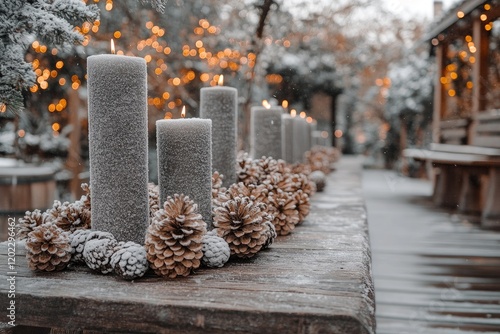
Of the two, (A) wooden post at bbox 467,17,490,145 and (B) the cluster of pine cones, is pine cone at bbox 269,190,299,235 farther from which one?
(A) wooden post at bbox 467,17,490,145

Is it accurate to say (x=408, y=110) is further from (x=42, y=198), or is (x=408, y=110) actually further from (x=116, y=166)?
(x=116, y=166)

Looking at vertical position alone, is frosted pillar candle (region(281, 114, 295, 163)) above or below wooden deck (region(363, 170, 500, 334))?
above

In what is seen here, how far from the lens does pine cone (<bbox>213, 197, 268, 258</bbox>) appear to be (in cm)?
90

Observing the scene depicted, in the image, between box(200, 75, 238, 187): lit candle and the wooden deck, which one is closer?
box(200, 75, 238, 187): lit candle

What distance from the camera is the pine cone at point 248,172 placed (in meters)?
1.32

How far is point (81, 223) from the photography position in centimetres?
101

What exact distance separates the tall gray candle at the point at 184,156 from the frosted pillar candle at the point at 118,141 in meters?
0.04

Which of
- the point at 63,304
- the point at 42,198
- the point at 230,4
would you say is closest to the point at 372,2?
the point at 230,4

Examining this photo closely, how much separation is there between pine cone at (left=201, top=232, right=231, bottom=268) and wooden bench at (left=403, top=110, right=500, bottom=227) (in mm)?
3603

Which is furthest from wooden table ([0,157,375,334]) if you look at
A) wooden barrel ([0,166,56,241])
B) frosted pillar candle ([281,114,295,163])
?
wooden barrel ([0,166,56,241])

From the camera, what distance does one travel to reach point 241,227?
3.02 ft

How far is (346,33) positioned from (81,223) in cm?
1007

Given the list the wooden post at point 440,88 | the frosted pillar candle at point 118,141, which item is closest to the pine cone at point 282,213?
the frosted pillar candle at point 118,141

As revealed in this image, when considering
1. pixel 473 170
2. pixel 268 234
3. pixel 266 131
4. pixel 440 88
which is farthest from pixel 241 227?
pixel 440 88
